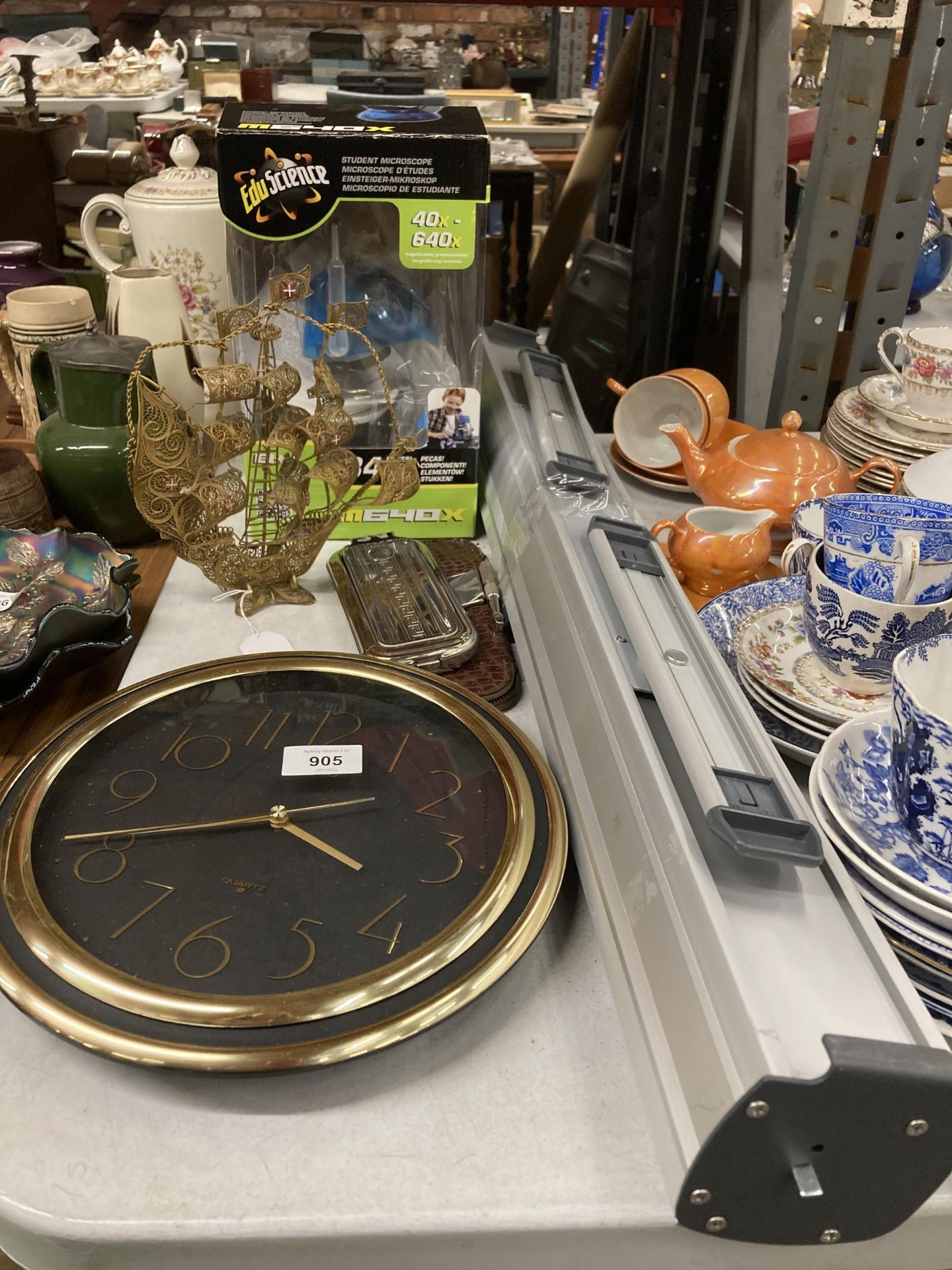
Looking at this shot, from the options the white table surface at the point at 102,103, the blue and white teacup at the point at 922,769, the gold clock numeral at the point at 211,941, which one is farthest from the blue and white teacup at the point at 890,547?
the white table surface at the point at 102,103

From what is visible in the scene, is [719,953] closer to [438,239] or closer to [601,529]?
[601,529]

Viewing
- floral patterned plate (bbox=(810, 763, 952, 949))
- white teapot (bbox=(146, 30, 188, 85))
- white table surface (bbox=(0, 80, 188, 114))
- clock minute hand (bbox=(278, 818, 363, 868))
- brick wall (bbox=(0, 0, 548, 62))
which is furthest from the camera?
brick wall (bbox=(0, 0, 548, 62))

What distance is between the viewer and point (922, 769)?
53cm

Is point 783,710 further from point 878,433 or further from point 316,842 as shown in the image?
point 878,433

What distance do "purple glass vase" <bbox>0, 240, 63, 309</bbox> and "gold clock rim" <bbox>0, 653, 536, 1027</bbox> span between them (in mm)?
794

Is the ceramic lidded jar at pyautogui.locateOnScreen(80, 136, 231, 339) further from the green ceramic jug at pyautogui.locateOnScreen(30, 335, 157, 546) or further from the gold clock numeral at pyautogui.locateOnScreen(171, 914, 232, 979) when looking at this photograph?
the gold clock numeral at pyautogui.locateOnScreen(171, 914, 232, 979)

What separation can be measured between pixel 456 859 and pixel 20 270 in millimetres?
1057

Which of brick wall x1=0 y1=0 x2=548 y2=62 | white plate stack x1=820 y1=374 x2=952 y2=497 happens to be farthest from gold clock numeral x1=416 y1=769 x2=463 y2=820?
brick wall x1=0 y1=0 x2=548 y2=62

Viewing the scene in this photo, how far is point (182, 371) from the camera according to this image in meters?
1.10

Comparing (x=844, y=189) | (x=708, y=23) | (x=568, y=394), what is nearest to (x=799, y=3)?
(x=708, y=23)

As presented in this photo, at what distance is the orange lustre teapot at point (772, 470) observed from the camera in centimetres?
95

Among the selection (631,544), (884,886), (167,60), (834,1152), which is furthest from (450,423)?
(167,60)

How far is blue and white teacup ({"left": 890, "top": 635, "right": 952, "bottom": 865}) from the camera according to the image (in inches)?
20.5

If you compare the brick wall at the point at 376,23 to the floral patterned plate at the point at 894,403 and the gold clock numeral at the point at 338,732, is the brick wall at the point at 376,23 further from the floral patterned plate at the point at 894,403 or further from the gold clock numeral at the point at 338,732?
the gold clock numeral at the point at 338,732
